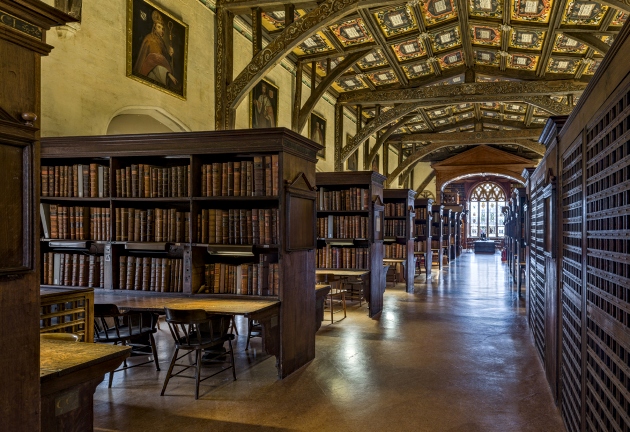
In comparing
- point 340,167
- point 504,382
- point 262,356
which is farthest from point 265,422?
point 340,167

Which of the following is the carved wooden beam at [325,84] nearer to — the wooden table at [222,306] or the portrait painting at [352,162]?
the portrait painting at [352,162]

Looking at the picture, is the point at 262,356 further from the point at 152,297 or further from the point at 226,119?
the point at 226,119

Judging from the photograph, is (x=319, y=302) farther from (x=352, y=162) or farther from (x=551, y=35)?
(x=352, y=162)

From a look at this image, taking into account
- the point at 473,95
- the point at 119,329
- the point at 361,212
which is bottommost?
the point at 119,329

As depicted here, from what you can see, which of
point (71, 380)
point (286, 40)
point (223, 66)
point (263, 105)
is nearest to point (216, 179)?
point (71, 380)

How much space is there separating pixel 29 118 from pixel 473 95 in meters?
11.9

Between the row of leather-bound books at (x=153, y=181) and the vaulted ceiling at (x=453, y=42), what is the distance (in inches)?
159

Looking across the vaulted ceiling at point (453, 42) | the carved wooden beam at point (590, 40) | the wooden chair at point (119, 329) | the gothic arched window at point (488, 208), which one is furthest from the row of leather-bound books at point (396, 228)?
the gothic arched window at point (488, 208)

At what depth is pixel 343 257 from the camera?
8.32 m

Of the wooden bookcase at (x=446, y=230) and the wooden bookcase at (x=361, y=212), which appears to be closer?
the wooden bookcase at (x=361, y=212)

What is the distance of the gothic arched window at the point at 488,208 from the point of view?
1212 inches

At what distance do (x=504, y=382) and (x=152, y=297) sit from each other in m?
3.44

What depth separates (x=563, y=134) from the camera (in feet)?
12.7

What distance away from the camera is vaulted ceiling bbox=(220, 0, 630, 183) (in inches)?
355
